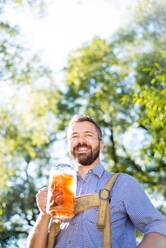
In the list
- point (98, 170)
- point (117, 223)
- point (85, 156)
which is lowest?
point (117, 223)

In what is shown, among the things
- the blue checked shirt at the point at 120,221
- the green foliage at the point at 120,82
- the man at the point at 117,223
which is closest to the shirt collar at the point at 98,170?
the man at the point at 117,223

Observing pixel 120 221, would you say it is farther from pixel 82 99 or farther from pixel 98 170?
pixel 82 99

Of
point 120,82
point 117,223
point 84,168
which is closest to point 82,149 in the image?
point 84,168

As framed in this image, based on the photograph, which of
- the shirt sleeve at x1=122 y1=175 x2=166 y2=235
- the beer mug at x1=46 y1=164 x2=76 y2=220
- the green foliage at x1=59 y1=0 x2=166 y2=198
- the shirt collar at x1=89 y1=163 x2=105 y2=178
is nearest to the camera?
the beer mug at x1=46 y1=164 x2=76 y2=220

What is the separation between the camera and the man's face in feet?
7.64

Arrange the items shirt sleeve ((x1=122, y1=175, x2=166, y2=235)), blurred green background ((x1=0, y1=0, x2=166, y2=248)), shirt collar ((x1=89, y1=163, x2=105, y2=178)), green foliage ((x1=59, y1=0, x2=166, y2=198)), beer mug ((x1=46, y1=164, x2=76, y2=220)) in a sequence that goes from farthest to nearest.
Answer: green foliage ((x1=59, y1=0, x2=166, y2=198)), blurred green background ((x1=0, y1=0, x2=166, y2=248)), shirt collar ((x1=89, y1=163, x2=105, y2=178)), shirt sleeve ((x1=122, y1=175, x2=166, y2=235)), beer mug ((x1=46, y1=164, x2=76, y2=220))

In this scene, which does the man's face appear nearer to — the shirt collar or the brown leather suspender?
the shirt collar

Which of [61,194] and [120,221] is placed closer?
[61,194]

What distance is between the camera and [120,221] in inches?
79.6

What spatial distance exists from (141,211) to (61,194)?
0.53 m

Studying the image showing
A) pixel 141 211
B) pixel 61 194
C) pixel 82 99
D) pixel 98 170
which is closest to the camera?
pixel 61 194

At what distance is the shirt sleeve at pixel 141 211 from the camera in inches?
73.8

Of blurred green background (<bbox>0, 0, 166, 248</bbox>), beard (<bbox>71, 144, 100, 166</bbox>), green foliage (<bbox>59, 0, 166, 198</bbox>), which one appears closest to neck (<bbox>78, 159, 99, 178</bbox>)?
beard (<bbox>71, 144, 100, 166</bbox>)

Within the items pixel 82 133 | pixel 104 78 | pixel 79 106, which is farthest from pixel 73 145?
pixel 79 106
